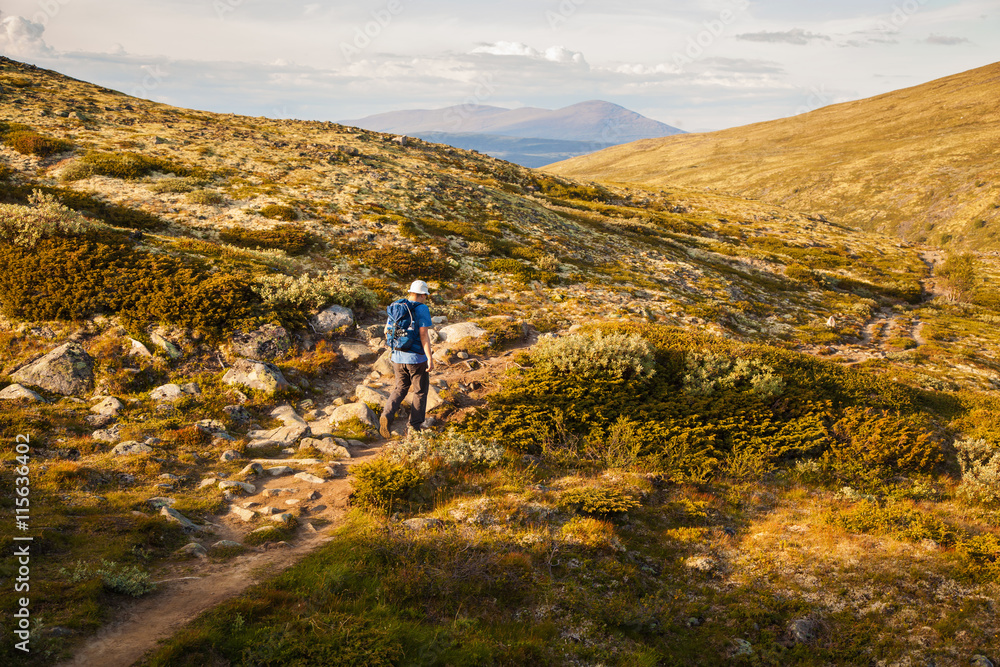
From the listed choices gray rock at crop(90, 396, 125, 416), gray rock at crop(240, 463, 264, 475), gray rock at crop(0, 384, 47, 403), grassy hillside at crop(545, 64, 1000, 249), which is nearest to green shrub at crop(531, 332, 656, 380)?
gray rock at crop(240, 463, 264, 475)

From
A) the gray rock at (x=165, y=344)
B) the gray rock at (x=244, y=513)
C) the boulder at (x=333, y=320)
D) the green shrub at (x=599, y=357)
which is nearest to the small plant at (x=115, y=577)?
the gray rock at (x=244, y=513)

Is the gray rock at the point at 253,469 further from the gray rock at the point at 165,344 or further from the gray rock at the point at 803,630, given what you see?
the gray rock at the point at 803,630

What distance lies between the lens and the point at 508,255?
27.1 meters

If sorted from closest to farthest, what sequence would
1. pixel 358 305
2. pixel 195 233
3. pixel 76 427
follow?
pixel 76 427 < pixel 358 305 < pixel 195 233

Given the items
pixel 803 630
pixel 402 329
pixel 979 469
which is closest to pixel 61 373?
pixel 402 329

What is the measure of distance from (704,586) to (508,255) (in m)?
21.7

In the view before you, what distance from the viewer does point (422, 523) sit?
786 centimetres

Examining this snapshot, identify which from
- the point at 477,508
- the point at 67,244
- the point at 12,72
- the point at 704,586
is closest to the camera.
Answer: the point at 704,586

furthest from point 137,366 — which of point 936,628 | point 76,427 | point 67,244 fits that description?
point 936,628

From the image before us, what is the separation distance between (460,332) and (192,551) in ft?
34.8

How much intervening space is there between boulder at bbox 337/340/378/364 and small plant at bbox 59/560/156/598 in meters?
8.84

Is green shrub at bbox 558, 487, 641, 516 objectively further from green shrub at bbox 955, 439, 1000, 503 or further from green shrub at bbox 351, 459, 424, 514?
green shrub at bbox 955, 439, 1000, 503

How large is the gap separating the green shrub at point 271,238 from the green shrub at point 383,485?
1523 centimetres

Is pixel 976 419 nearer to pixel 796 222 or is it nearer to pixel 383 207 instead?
pixel 383 207
